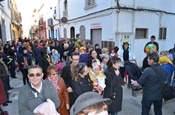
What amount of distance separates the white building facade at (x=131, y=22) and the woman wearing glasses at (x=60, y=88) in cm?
625

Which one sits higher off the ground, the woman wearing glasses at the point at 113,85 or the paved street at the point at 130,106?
the woman wearing glasses at the point at 113,85

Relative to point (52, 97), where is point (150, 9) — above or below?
above

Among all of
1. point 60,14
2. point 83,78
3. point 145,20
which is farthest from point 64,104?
point 60,14

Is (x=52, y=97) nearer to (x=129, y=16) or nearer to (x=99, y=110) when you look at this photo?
(x=99, y=110)

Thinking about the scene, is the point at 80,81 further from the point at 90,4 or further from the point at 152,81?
the point at 90,4

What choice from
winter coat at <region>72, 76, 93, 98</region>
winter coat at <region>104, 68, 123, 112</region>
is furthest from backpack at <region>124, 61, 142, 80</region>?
winter coat at <region>72, 76, 93, 98</region>

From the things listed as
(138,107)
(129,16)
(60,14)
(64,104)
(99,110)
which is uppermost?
(60,14)

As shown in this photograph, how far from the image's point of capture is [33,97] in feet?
7.43

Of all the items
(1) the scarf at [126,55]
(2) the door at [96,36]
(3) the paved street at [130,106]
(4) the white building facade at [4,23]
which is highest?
(4) the white building facade at [4,23]

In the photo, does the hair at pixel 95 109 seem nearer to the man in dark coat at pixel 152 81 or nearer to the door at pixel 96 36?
the man in dark coat at pixel 152 81

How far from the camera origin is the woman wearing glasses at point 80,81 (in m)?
2.98

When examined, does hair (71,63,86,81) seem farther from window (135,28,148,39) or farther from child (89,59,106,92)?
window (135,28,148,39)

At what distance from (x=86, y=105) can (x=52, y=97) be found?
131 centimetres

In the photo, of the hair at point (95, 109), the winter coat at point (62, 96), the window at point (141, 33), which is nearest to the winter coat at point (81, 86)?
the winter coat at point (62, 96)
